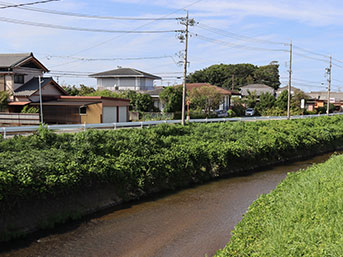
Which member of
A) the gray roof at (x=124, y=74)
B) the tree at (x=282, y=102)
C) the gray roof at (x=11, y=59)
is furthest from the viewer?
the tree at (x=282, y=102)

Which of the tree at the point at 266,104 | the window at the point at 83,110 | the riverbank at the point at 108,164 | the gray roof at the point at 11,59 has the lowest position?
the riverbank at the point at 108,164

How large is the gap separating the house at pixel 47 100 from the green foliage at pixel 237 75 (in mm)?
60666

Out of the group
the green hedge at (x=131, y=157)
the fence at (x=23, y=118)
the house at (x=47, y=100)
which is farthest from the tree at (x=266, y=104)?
the fence at (x=23, y=118)

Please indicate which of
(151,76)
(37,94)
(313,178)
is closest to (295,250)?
(313,178)

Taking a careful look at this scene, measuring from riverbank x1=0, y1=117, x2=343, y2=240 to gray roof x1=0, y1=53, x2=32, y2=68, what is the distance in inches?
753

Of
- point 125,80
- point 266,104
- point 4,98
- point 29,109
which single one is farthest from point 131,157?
point 266,104

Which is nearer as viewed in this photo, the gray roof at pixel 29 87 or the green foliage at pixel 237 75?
the gray roof at pixel 29 87

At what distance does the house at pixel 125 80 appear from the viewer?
170ft

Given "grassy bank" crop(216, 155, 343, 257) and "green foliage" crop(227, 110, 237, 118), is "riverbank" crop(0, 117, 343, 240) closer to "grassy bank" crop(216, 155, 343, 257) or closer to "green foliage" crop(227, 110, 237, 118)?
"grassy bank" crop(216, 155, 343, 257)

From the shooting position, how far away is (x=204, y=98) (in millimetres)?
44906

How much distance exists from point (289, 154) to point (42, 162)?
19.0m

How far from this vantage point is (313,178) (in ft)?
42.1

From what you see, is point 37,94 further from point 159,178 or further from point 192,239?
point 192,239

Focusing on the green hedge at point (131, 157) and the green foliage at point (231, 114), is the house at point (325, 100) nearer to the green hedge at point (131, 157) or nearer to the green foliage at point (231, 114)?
the green foliage at point (231, 114)
